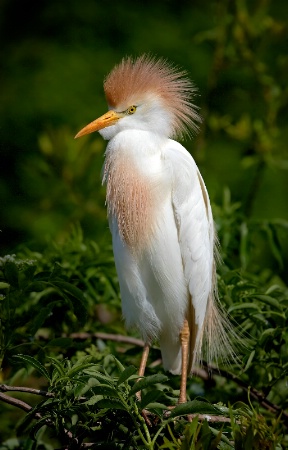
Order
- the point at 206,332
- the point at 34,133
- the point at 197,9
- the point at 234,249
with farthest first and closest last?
the point at 197,9 → the point at 34,133 → the point at 234,249 → the point at 206,332

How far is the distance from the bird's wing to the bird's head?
0.07 meters

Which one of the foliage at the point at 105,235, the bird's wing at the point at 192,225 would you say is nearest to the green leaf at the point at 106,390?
the foliage at the point at 105,235

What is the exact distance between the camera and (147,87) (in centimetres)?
218

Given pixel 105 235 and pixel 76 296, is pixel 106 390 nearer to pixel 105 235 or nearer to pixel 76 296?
pixel 76 296

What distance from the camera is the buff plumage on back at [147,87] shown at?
2.17 metres

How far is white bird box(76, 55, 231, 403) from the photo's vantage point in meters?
2.11

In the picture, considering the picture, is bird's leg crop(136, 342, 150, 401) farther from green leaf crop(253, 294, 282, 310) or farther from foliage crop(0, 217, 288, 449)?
green leaf crop(253, 294, 282, 310)

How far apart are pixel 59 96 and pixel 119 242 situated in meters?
2.97

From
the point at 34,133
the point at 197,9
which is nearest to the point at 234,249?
the point at 34,133

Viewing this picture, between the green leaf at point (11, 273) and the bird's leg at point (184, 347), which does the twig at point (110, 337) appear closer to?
the bird's leg at point (184, 347)

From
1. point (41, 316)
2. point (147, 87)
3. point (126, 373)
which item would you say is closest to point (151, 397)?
point (126, 373)

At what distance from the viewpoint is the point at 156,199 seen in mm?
2113

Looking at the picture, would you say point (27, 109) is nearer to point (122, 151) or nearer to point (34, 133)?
point (34, 133)

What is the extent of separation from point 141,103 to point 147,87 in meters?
0.05
